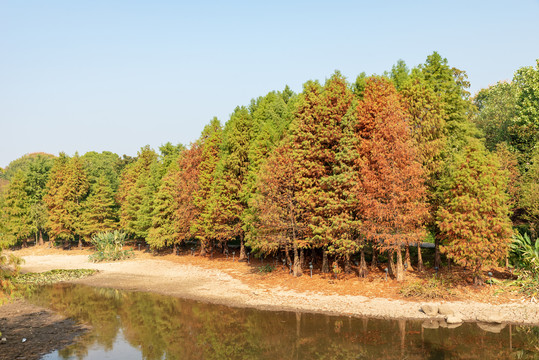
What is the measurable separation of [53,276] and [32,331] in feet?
58.3

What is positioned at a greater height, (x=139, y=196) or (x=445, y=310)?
(x=139, y=196)

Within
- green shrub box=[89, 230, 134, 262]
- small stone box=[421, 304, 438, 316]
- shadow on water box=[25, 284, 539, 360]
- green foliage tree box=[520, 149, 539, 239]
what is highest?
green foliage tree box=[520, 149, 539, 239]

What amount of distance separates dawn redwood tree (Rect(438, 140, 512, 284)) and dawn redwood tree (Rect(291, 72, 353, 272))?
8.29 metres

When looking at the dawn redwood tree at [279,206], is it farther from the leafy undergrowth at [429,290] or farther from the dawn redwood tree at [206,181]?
the dawn redwood tree at [206,181]

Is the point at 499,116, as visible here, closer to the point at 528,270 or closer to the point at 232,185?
the point at 528,270

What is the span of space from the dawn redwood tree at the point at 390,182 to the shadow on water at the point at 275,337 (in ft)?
23.8

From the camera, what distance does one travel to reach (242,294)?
28.6m

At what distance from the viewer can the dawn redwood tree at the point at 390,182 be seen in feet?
87.5

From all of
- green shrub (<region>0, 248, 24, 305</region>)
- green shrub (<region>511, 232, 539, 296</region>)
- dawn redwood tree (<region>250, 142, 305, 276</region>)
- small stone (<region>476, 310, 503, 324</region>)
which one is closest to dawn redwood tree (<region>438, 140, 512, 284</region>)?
green shrub (<region>511, 232, 539, 296</region>)

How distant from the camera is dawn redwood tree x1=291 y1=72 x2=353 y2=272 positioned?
29.5 meters

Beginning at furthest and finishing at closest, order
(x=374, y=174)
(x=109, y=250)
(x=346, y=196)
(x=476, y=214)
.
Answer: (x=109, y=250) → (x=346, y=196) → (x=374, y=174) → (x=476, y=214)

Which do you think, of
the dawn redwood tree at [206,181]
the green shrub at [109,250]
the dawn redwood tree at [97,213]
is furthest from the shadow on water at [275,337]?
the dawn redwood tree at [97,213]

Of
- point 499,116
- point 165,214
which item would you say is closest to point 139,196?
point 165,214

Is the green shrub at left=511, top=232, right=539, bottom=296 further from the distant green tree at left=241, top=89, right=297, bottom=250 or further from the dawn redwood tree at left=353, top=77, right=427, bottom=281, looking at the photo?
the distant green tree at left=241, top=89, right=297, bottom=250
